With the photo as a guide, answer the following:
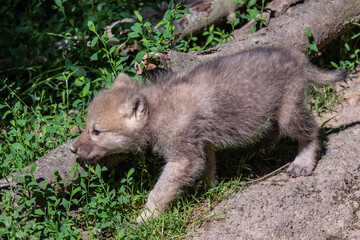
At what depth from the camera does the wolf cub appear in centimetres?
398

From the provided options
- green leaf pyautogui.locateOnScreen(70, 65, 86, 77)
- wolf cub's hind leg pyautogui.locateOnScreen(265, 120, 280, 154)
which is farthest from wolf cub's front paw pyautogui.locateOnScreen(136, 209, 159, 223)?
green leaf pyautogui.locateOnScreen(70, 65, 86, 77)

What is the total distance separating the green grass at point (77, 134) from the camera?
375 centimetres

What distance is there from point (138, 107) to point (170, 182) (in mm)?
736

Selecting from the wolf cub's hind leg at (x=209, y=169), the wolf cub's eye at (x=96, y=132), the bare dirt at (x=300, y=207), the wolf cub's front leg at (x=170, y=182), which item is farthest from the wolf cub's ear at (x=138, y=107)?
the bare dirt at (x=300, y=207)

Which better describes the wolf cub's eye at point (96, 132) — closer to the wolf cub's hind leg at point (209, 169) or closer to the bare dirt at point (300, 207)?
the wolf cub's hind leg at point (209, 169)

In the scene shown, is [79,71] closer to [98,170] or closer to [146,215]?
[98,170]

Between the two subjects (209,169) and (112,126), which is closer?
(112,126)

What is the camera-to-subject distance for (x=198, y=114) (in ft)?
13.2

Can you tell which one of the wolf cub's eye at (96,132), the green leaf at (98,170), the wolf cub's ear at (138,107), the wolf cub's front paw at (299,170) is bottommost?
the wolf cub's front paw at (299,170)

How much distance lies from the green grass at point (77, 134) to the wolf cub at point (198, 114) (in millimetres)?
232

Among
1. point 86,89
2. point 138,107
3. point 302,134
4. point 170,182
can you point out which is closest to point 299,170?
point 302,134

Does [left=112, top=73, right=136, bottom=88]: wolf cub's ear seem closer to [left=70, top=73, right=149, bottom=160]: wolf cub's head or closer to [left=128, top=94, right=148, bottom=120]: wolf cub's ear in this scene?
[left=70, top=73, right=149, bottom=160]: wolf cub's head

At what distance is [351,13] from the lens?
5742 mm

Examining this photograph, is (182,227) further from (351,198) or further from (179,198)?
(351,198)
